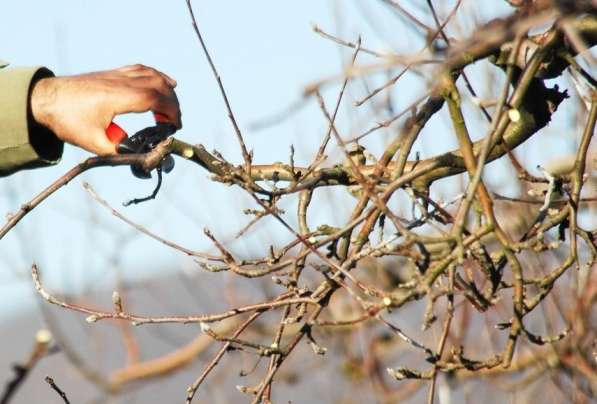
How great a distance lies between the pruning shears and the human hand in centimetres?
1

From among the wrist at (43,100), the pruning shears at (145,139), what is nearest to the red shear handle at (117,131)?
the pruning shears at (145,139)

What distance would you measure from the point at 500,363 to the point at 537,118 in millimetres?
622

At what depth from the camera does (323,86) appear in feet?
5.57

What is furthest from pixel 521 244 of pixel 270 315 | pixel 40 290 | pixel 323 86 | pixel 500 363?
pixel 270 315

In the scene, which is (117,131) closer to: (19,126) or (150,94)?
(150,94)

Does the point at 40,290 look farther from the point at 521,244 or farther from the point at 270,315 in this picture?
the point at 270,315

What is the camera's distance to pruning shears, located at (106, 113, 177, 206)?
8.56ft

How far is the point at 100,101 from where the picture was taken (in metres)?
2.64

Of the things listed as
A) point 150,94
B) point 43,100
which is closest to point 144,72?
point 150,94

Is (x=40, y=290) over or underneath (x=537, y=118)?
underneath

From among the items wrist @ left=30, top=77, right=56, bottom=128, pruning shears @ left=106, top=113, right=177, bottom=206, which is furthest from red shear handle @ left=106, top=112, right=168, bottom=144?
wrist @ left=30, top=77, right=56, bottom=128

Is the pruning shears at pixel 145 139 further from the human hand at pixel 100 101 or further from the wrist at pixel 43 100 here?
the wrist at pixel 43 100

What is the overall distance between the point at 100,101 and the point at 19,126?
0.90 feet

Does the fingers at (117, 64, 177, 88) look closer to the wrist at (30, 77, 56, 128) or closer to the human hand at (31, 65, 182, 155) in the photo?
the human hand at (31, 65, 182, 155)
